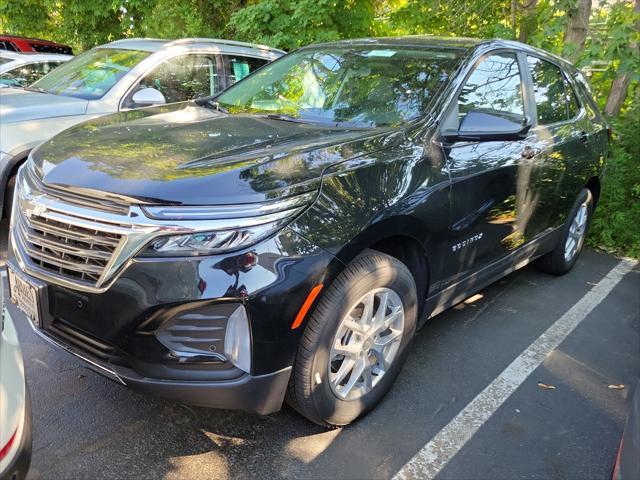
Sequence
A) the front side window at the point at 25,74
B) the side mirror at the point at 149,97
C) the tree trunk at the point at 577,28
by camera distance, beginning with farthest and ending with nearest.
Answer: the front side window at the point at 25,74
the tree trunk at the point at 577,28
the side mirror at the point at 149,97

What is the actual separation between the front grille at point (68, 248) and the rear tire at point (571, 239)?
11.8 feet

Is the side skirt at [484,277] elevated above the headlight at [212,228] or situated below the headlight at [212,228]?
below

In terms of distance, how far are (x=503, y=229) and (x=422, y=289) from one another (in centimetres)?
84

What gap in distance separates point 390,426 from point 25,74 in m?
7.11

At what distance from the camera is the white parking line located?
2.50 meters

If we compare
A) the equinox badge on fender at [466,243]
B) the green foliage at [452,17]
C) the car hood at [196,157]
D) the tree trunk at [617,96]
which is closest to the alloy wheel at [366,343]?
the equinox badge on fender at [466,243]

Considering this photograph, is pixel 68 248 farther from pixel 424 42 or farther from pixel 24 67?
pixel 24 67

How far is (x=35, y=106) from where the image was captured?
4.69 metres

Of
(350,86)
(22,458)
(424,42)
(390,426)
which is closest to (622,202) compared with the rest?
(424,42)

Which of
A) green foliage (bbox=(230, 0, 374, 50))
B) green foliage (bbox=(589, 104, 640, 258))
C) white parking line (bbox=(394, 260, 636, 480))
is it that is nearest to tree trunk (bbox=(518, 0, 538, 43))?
green foliage (bbox=(230, 0, 374, 50))

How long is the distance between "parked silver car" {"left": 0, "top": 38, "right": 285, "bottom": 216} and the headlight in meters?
3.03

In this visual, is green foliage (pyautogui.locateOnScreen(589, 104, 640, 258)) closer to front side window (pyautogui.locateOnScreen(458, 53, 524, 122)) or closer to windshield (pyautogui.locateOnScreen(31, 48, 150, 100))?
front side window (pyautogui.locateOnScreen(458, 53, 524, 122))

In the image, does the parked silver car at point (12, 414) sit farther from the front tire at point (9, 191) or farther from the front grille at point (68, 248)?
the front tire at point (9, 191)

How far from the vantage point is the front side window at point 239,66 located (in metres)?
6.09
